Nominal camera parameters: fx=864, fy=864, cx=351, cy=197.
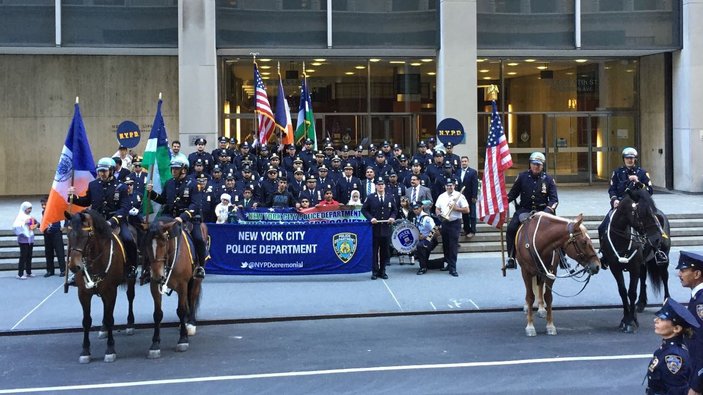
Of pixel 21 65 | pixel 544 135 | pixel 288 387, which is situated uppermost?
pixel 21 65

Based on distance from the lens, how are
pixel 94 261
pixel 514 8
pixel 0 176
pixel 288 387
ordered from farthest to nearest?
pixel 0 176, pixel 514 8, pixel 94 261, pixel 288 387

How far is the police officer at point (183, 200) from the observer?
41.9 feet

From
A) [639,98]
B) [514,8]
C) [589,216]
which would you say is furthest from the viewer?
[639,98]

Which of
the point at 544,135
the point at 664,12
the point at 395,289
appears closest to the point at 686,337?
the point at 395,289

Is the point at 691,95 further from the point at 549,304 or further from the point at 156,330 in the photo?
the point at 156,330

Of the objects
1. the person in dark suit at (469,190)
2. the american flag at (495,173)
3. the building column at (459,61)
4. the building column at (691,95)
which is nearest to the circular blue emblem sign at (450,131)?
the person in dark suit at (469,190)

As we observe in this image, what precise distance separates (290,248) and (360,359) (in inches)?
235

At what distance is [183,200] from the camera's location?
42.0 feet

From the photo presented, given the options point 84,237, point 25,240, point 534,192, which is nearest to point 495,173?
point 534,192

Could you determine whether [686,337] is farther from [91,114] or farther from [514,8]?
[91,114]

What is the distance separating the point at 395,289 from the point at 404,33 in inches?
474

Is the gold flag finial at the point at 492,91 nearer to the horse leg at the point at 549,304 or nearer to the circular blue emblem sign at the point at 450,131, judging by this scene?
the circular blue emblem sign at the point at 450,131

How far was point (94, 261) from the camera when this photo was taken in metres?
11.4

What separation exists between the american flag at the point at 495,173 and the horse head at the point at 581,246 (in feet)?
8.83
